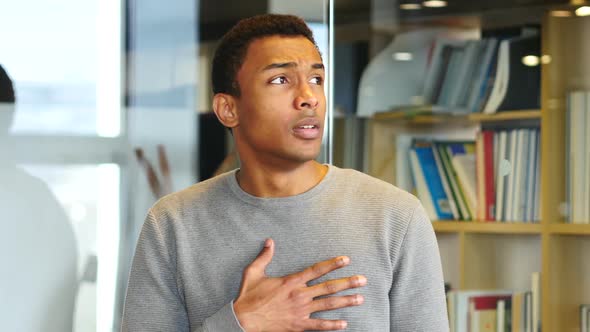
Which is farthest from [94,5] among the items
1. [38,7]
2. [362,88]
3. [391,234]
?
[391,234]

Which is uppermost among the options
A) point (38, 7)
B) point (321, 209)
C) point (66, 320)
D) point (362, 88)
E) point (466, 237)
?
point (38, 7)

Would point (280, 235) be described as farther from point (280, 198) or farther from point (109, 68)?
point (109, 68)

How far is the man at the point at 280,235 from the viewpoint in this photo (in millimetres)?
1578

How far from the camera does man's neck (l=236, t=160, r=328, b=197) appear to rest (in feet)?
5.42

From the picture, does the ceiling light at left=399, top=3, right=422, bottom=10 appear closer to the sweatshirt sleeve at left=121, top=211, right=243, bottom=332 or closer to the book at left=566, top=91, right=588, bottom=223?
the book at left=566, top=91, right=588, bottom=223

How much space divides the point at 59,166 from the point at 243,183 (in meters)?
1.13

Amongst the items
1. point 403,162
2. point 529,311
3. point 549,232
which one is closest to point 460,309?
point 529,311

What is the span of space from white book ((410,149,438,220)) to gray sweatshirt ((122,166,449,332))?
1095 mm

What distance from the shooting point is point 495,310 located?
268 cm

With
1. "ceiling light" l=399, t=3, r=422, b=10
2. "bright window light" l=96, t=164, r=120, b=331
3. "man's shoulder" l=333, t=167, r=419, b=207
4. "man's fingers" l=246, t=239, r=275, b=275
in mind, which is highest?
"ceiling light" l=399, t=3, r=422, b=10

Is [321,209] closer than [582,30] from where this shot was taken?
Yes

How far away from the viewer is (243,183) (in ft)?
5.57

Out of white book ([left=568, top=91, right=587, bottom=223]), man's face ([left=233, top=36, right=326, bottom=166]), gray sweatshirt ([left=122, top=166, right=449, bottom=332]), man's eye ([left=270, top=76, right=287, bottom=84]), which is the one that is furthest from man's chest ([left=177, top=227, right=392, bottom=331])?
white book ([left=568, top=91, right=587, bottom=223])

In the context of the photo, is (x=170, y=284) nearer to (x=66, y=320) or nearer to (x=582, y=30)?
(x=66, y=320)
